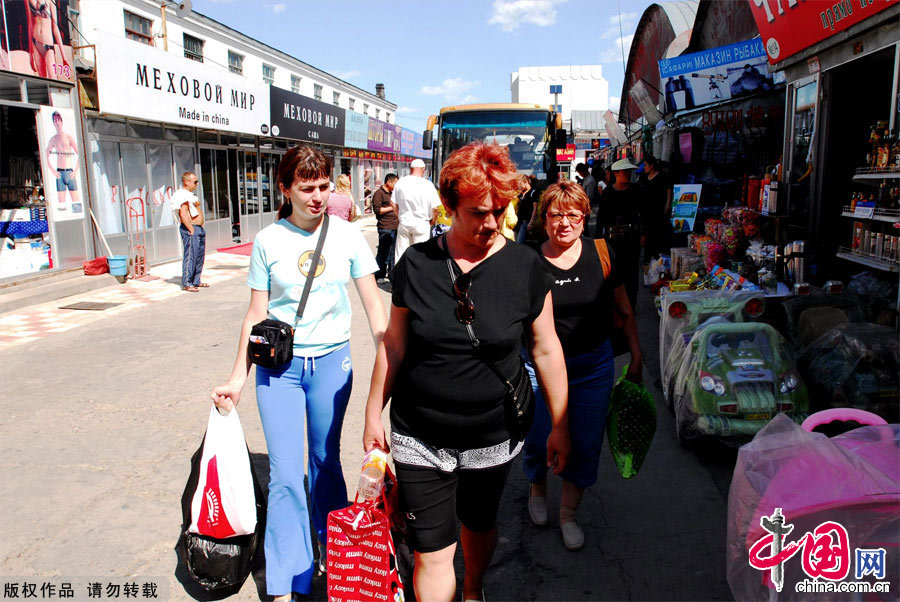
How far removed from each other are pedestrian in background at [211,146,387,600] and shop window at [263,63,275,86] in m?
23.0

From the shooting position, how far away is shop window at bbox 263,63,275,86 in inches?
938

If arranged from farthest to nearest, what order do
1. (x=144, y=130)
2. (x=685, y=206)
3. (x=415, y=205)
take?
1. (x=144, y=130)
2. (x=685, y=206)
3. (x=415, y=205)

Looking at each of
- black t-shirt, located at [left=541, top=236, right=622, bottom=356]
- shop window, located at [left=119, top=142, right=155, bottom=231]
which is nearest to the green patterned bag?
black t-shirt, located at [left=541, top=236, right=622, bottom=356]

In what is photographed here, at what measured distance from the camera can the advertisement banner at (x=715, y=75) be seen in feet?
33.5

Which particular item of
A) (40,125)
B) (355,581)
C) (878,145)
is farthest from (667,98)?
(355,581)

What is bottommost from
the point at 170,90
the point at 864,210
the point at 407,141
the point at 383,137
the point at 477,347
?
the point at 477,347

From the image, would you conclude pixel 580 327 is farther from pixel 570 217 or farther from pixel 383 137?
pixel 383 137

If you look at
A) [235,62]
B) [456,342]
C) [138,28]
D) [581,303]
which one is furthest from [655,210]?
[235,62]

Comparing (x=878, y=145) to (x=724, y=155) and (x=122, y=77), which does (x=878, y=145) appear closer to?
(x=724, y=155)

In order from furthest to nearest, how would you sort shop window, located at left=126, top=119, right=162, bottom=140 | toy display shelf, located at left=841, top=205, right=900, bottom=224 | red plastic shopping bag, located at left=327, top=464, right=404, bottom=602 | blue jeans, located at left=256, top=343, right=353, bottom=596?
1. shop window, located at left=126, top=119, right=162, bottom=140
2. toy display shelf, located at left=841, top=205, right=900, bottom=224
3. blue jeans, located at left=256, top=343, right=353, bottom=596
4. red plastic shopping bag, located at left=327, top=464, right=404, bottom=602

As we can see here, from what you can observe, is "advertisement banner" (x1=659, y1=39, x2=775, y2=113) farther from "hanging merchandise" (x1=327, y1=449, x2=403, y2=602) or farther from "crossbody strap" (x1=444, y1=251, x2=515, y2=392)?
"hanging merchandise" (x1=327, y1=449, x2=403, y2=602)

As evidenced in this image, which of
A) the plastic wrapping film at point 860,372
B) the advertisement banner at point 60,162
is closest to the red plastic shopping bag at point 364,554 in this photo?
the plastic wrapping film at point 860,372

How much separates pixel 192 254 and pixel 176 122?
3836 millimetres

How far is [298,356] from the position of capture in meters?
2.86
